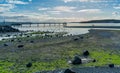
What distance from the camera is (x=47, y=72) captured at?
25516mm

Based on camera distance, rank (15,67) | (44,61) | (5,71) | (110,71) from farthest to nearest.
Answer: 1. (44,61)
2. (15,67)
3. (5,71)
4. (110,71)

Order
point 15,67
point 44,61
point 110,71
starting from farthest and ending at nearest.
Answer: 1. point 44,61
2. point 15,67
3. point 110,71

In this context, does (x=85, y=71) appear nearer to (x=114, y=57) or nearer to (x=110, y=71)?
(x=110, y=71)

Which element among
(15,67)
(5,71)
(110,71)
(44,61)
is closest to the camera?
(110,71)

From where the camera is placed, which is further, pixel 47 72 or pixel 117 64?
pixel 117 64

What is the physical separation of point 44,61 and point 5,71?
6.97 metres

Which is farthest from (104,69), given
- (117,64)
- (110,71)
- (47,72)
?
(47,72)

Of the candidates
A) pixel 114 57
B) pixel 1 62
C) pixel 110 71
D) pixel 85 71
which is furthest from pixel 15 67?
pixel 114 57

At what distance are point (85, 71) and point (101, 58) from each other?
374 inches

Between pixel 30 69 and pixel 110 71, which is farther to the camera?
pixel 30 69

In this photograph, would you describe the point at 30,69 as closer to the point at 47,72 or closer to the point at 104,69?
the point at 47,72

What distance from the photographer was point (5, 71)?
27.0 meters

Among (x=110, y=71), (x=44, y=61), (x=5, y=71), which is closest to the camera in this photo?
(x=110, y=71)

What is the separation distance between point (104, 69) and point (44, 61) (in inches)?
359
